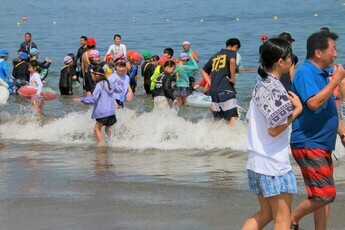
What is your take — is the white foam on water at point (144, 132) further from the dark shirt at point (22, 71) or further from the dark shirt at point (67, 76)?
the dark shirt at point (67, 76)

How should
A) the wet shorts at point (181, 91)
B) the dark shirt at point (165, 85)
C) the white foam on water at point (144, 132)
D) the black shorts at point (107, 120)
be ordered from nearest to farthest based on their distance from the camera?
the white foam on water at point (144, 132) → the black shorts at point (107, 120) → the dark shirt at point (165, 85) → the wet shorts at point (181, 91)

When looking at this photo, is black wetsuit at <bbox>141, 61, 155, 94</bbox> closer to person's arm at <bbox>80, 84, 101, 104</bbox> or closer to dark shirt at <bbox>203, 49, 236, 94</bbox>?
person's arm at <bbox>80, 84, 101, 104</bbox>

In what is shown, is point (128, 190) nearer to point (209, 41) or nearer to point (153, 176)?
point (153, 176)

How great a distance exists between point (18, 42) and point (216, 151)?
94.3ft

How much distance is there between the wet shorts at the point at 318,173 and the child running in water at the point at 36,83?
10250 millimetres

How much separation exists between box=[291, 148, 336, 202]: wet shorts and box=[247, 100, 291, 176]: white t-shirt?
1.75 ft

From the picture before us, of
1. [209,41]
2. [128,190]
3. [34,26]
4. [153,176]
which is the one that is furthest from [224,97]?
[34,26]

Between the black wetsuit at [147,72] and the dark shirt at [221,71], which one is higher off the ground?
the dark shirt at [221,71]

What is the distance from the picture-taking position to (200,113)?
52.6 ft

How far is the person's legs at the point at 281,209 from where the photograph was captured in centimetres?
489

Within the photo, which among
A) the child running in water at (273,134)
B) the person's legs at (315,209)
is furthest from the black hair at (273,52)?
the person's legs at (315,209)

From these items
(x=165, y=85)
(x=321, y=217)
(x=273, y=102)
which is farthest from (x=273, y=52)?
(x=165, y=85)

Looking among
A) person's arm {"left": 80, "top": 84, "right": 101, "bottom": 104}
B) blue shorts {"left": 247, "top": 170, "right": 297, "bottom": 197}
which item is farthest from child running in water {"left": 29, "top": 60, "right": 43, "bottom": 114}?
blue shorts {"left": 247, "top": 170, "right": 297, "bottom": 197}

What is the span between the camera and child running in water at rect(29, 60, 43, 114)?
15016 mm
